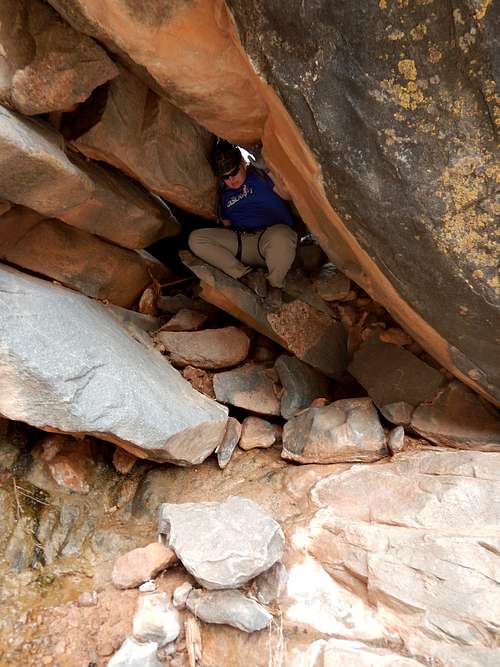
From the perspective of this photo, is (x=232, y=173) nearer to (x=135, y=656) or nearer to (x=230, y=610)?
(x=230, y=610)

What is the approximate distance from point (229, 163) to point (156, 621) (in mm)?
3456

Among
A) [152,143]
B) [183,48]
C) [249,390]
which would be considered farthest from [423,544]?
[152,143]

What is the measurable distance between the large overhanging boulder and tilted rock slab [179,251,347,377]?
154 cm

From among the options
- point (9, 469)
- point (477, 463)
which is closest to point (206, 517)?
point (9, 469)

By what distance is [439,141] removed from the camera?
7.95 ft

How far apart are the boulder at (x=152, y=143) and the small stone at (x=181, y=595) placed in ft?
9.75

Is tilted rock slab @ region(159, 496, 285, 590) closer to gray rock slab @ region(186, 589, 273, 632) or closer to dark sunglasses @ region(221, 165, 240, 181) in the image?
gray rock slab @ region(186, 589, 273, 632)

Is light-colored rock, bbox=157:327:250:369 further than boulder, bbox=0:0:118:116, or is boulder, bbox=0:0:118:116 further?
light-colored rock, bbox=157:327:250:369

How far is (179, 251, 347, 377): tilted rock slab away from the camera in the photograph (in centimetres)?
446

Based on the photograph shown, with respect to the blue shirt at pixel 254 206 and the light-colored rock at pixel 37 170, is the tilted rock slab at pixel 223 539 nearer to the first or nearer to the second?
the light-colored rock at pixel 37 170

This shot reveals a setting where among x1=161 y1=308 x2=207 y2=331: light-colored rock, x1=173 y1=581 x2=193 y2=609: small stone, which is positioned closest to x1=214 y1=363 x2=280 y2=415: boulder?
x1=161 y1=308 x2=207 y2=331: light-colored rock

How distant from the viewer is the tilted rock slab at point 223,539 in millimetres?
2641

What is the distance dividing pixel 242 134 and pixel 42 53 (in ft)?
4.49

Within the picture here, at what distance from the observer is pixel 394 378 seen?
13.2ft
